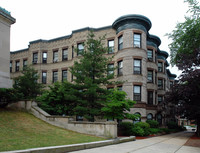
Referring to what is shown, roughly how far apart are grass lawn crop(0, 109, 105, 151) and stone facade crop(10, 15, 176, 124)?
1165 centimetres

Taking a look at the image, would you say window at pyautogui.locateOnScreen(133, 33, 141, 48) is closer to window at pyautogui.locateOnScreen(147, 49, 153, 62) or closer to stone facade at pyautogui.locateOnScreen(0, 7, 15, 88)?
window at pyautogui.locateOnScreen(147, 49, 153, 62)

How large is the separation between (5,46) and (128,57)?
13226 millimetres

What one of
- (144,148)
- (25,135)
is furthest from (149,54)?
(25,135)

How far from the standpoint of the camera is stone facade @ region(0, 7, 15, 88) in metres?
16.9

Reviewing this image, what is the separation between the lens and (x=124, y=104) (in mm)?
16062

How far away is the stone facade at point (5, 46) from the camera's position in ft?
55.5

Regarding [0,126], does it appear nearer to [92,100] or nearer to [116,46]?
[92,100]

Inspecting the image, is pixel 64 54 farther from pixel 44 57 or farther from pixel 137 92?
pixel 137 92

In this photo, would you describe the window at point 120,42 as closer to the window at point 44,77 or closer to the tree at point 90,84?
the tree at point 90,84

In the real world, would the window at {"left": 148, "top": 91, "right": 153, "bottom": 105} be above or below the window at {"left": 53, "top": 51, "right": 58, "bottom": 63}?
below

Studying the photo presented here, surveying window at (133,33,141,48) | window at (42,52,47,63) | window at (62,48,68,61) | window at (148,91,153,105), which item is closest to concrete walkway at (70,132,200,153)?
window at (148,91,153,105)

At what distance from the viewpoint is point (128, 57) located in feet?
76.0

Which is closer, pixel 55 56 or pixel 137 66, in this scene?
pixel 137 66

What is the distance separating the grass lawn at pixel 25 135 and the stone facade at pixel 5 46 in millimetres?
3686
